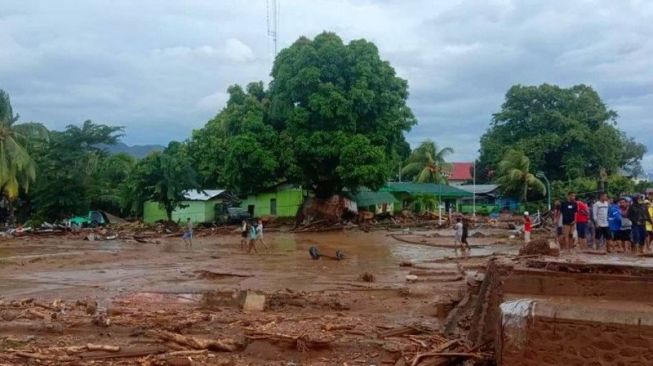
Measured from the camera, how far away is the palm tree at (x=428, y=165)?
2377 inches

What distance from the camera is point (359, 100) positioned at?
39125mm

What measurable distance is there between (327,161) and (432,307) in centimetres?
2859

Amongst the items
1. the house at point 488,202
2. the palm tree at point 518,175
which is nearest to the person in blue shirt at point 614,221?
the palm tree at point 518,175

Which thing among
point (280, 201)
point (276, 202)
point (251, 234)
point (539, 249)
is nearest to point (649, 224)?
point (539, 249)

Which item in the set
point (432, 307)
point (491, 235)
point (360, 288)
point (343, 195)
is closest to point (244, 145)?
point (343, 195)

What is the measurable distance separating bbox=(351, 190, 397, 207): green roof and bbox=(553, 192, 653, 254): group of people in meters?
26.9

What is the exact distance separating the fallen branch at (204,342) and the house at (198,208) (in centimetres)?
4103

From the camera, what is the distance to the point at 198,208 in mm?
51062

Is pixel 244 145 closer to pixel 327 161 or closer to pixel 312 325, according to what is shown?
pixel 327 161

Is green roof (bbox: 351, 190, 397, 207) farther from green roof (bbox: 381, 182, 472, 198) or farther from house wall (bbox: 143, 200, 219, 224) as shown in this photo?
house wall (bbox: 143, 200, 219, 224)

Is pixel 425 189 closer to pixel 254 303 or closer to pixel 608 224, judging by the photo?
pixel 608 224

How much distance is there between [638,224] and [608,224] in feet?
3.05

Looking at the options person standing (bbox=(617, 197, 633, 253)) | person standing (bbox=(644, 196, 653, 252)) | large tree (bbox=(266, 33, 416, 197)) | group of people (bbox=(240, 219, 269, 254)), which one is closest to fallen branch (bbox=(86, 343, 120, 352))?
person standing (bbox=(617, 197, 633, 253))

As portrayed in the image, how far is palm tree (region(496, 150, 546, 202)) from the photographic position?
5241 cm
